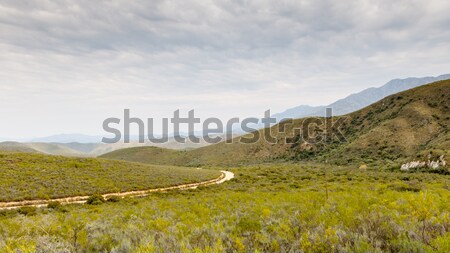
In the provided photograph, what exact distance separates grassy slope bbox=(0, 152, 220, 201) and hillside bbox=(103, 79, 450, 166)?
53303mm

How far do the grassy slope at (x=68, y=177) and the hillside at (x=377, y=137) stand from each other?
53303mm

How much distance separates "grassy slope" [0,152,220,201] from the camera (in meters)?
38.1

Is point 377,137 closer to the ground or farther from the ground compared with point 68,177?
farther from the ground

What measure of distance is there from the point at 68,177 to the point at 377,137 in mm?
85454

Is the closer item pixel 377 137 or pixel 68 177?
pixel 68 177

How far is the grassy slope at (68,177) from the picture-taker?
125 feet

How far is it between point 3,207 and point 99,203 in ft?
33.8

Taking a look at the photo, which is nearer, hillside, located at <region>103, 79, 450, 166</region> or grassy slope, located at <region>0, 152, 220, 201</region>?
grassy slope, located at <region>0, 152, 220, 201</region>

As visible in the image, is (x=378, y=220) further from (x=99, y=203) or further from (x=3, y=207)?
(x=3, y=207)

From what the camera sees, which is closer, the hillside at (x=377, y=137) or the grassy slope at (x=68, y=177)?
the grassy slope at (x=68, y=177)

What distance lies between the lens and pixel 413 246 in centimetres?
525

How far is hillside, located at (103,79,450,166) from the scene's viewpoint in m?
74.7

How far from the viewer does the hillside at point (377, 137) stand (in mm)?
74688

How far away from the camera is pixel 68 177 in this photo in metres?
46.8
